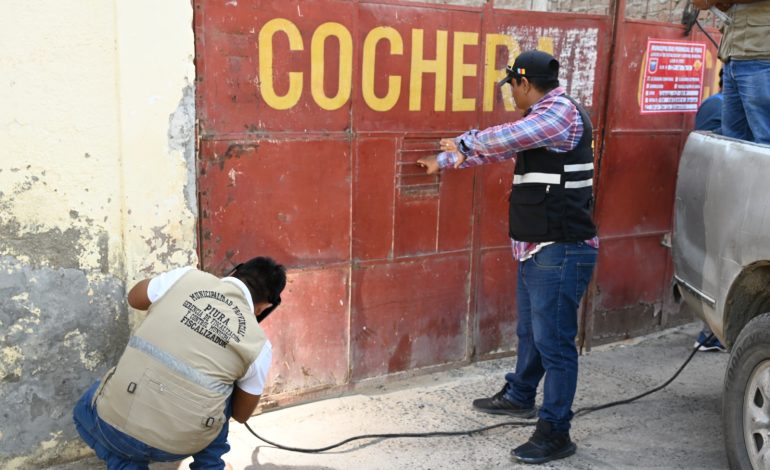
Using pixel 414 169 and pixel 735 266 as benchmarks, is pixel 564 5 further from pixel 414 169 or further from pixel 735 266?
pixel 735 266

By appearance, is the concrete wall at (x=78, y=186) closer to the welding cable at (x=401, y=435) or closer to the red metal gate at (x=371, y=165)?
the red metal gate at (x=371, y=165)

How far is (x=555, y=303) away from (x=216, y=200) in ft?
5.46

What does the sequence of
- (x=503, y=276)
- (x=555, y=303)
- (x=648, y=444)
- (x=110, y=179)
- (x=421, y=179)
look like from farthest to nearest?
(x=503, y=276) → (x=421, y=179) → (x=648, y=444) → (x=555, y=303) → (x=110, y=179)

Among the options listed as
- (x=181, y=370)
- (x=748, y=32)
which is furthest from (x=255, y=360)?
(x=748, y=32)

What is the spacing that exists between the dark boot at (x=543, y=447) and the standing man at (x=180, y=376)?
1434 mm

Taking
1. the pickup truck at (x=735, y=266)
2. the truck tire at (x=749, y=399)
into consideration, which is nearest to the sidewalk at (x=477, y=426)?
the truck tire at (x=749, y=399)

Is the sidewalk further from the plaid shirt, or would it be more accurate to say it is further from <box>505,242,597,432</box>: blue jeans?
the plaid shirt

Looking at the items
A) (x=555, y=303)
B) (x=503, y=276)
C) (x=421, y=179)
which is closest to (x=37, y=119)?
(x=421, y=179)

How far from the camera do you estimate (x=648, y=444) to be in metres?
3.89

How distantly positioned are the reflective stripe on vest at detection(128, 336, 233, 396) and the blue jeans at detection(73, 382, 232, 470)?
28cm

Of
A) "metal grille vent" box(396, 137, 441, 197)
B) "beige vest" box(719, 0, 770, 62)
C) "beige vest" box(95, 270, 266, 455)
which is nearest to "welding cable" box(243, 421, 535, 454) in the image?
"beige vest" box(95, 270, 266, 455)

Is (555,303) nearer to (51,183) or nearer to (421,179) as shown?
(421,179)

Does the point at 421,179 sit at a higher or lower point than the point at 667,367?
higher

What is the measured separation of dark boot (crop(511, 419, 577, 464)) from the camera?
11.9ft
